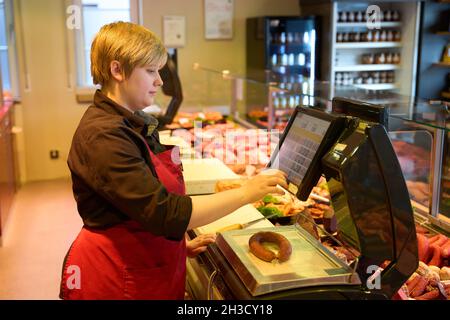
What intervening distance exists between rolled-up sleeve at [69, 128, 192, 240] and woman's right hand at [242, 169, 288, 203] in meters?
0.18

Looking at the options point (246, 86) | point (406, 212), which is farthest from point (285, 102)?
point (406, 212)

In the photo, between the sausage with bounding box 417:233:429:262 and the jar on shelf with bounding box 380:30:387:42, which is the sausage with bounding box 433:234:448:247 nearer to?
the sausage with bounding box 417:233:429:262

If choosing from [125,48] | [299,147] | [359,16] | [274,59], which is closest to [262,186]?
[299,147]

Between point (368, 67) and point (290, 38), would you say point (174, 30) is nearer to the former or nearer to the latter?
point (290, 38)

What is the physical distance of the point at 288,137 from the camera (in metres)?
1.72

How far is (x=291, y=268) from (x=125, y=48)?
771 mm

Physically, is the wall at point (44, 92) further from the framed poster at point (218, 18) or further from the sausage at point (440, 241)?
the sausage at point (440, 241)

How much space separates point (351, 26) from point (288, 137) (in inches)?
246

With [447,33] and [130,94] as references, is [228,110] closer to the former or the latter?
[447,33]

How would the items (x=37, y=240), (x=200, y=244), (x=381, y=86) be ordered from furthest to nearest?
(x=381, y=86), (x=37, y=240), (x=200, y=244)


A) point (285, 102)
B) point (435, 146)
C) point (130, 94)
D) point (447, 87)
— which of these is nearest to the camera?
point (130, 94)

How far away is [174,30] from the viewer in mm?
7457

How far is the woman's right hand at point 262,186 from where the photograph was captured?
154cm
